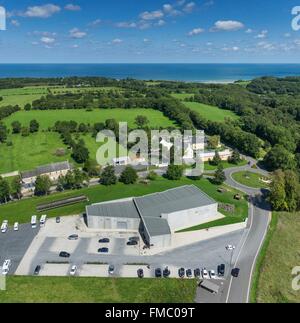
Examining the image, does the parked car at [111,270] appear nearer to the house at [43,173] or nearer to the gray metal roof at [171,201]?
the gray metal roof at [171,201]

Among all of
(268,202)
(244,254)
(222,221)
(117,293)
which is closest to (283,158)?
(268,202)

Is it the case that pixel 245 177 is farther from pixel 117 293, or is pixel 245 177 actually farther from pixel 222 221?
pixel 117 293

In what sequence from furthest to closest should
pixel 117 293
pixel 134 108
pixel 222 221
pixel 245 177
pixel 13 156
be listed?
pixel 134 108 → pixel 13 156 → pixel 245 177 → pixel 222 221 → pixel 117 293

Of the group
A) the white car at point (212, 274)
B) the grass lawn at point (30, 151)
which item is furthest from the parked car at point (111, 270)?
the grass lawn at point (30, 151)

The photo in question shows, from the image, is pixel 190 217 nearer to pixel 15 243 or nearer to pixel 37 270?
pixel 37 270

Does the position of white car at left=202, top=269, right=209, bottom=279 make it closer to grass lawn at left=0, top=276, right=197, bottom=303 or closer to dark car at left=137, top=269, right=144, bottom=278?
grass lawn at left=0, top=276, right=197, bottom=303
